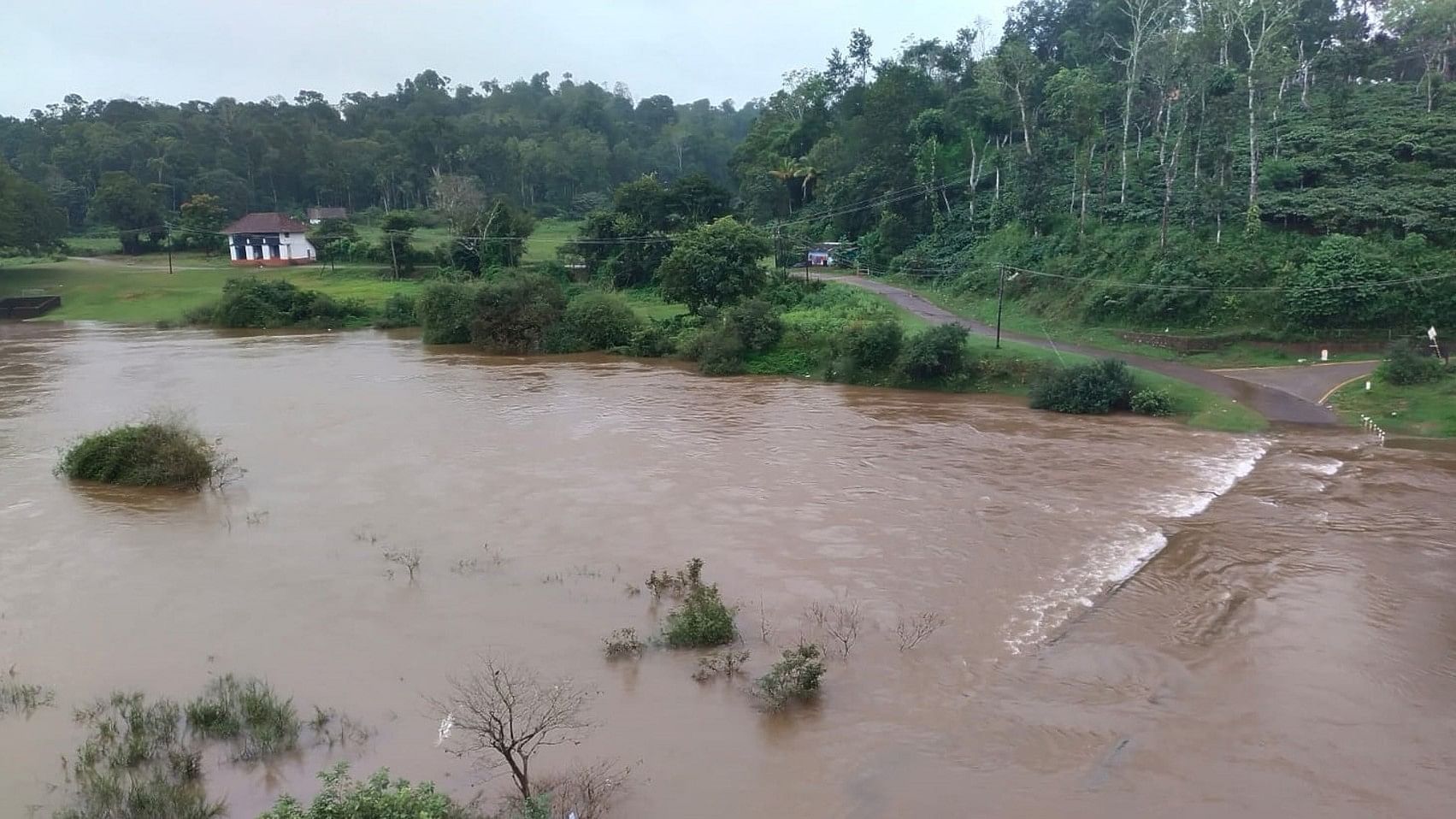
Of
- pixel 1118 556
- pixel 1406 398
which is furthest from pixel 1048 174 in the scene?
pixel 1118 556

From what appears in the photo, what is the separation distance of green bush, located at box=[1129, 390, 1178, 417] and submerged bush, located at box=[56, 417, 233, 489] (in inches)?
865

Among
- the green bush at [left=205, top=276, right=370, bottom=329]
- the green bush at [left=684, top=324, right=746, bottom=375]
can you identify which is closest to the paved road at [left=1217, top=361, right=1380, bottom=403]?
the green bush at [left=684, top=324, right=746, bottom=375]

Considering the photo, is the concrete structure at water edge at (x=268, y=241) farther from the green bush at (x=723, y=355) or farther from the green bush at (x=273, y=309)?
the green bush at (x=723, y=355)

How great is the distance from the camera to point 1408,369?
2397 cm

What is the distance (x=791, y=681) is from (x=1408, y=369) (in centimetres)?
2101

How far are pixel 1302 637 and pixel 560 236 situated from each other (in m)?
60.6

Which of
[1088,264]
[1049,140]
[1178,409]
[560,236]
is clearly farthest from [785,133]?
[1178,409]

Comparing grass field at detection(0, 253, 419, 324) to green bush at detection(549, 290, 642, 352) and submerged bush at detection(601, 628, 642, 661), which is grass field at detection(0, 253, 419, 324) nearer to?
green bush at detection(549, 290, 642, 352)

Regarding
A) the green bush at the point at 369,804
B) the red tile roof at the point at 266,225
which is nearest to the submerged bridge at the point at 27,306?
the red tile roof at the point at 266,225

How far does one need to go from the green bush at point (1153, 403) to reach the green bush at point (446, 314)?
25.5m

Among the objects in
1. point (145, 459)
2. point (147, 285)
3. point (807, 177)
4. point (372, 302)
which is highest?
point (807, 177)

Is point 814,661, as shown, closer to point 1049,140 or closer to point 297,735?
point 297,735

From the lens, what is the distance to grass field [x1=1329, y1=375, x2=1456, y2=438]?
22.2 metres

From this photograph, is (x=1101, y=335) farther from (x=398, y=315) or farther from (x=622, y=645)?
(x=398, y=315)
